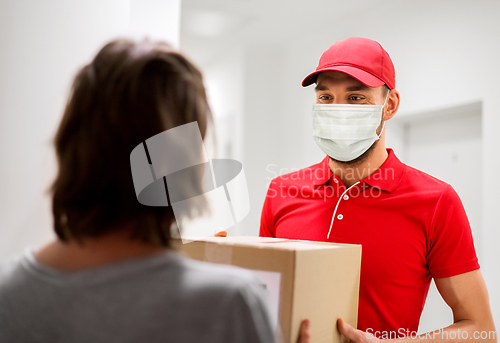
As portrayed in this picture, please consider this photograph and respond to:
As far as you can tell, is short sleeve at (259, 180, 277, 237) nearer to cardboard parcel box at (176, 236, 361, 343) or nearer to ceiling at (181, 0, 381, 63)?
cardboard parcel box at (176, 236, 361, 343)

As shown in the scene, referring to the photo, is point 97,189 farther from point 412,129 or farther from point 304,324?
point 412,129

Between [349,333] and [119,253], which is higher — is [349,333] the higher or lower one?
the lower one

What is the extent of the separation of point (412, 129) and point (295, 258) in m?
2.47

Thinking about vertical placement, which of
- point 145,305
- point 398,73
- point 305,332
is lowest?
point 305,332

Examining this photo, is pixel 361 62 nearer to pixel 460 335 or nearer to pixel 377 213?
pixel 377 213

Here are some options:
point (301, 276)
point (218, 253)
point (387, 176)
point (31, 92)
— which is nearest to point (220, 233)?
point (218, 253)

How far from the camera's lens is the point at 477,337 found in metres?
1.03

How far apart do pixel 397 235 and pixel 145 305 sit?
0.80m

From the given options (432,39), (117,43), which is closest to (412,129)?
(432,39)

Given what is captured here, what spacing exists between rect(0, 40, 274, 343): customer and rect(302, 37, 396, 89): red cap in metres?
0.75

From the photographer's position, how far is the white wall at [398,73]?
2.26m

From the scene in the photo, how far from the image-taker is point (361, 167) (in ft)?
3.97

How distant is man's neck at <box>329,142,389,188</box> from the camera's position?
120cm

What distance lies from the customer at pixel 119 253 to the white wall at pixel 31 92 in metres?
0.74
